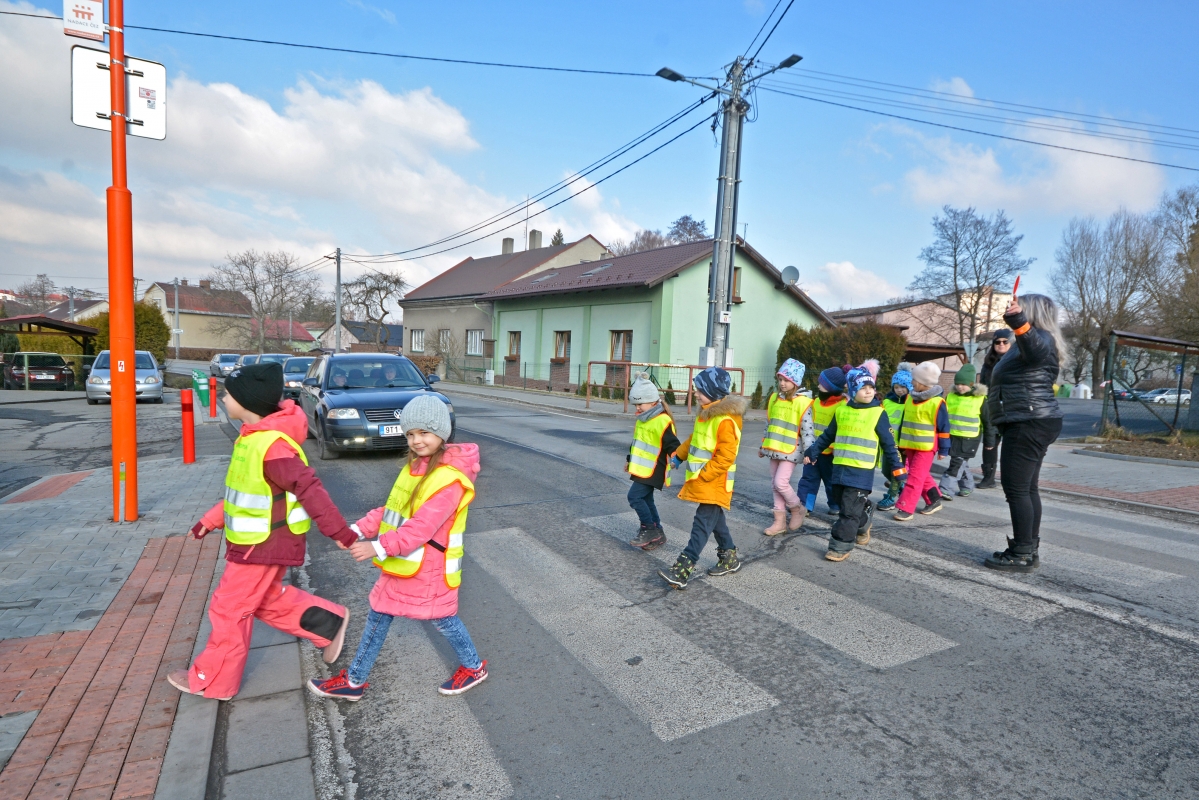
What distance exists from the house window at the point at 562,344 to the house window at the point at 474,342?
7.17 m

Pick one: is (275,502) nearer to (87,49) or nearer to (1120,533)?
(87,49)

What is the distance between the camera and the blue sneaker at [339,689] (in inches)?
122

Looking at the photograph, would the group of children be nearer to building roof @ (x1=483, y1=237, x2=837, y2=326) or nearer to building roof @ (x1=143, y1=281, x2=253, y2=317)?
building roof @ (x1=483, y1=237, x2=837, y2=326)

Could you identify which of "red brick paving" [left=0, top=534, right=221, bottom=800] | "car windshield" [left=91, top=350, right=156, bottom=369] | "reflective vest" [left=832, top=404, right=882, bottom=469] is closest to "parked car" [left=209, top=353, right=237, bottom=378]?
"car windshield" [left=91, top=350, right=156, bottom=369]

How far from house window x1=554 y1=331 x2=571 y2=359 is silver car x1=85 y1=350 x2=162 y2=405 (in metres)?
15.4

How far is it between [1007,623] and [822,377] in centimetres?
270

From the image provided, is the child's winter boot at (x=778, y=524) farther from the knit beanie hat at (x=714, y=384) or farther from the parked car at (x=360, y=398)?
the parked car at (x=360, y=398)

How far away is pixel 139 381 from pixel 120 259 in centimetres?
1599

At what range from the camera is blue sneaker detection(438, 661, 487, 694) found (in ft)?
10.5

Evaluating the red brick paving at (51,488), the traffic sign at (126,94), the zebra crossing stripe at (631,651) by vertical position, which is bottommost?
the red brick paving at (51,488)

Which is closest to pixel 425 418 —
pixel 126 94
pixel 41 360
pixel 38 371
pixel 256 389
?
pixel 256 389

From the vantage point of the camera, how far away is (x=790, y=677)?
342 cm

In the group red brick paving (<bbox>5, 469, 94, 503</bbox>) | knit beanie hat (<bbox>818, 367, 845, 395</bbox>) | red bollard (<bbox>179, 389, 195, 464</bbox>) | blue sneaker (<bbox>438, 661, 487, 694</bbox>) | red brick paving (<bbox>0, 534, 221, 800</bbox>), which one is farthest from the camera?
red bollard (<bbox>179, 389, 195, 464</bbox>)

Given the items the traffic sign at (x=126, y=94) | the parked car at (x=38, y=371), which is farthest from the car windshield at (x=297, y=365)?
the traffic sign at (x=126, y=94)
